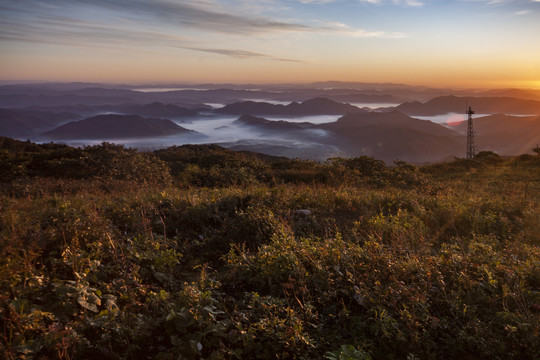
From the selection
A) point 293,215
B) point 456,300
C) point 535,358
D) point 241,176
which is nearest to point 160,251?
point 293,215

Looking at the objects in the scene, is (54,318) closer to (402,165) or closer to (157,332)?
(157,332)

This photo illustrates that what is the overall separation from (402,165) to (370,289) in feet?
64.9

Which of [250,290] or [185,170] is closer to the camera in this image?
[250,290]

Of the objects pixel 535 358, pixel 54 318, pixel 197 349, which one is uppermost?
pixel 54 318

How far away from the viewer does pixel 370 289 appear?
4.28 metres

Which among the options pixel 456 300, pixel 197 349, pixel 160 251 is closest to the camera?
pixel 197 349

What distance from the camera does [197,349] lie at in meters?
3.17

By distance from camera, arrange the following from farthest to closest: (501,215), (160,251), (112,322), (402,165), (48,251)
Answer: (402,165)
(501,215)
(160,251)
(48,251)
(112,322)

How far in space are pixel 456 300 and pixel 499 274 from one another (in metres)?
1.33

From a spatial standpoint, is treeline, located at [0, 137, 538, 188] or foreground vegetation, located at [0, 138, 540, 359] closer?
foreground vegetation, located at [0, 138, 540, 359]

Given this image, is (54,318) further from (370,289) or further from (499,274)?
(499,274)

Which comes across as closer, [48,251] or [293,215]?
[48,251]

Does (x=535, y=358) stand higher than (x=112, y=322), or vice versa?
(x=112, y=322)

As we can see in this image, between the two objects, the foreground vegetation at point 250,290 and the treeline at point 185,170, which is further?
the treeline at point 185,170
